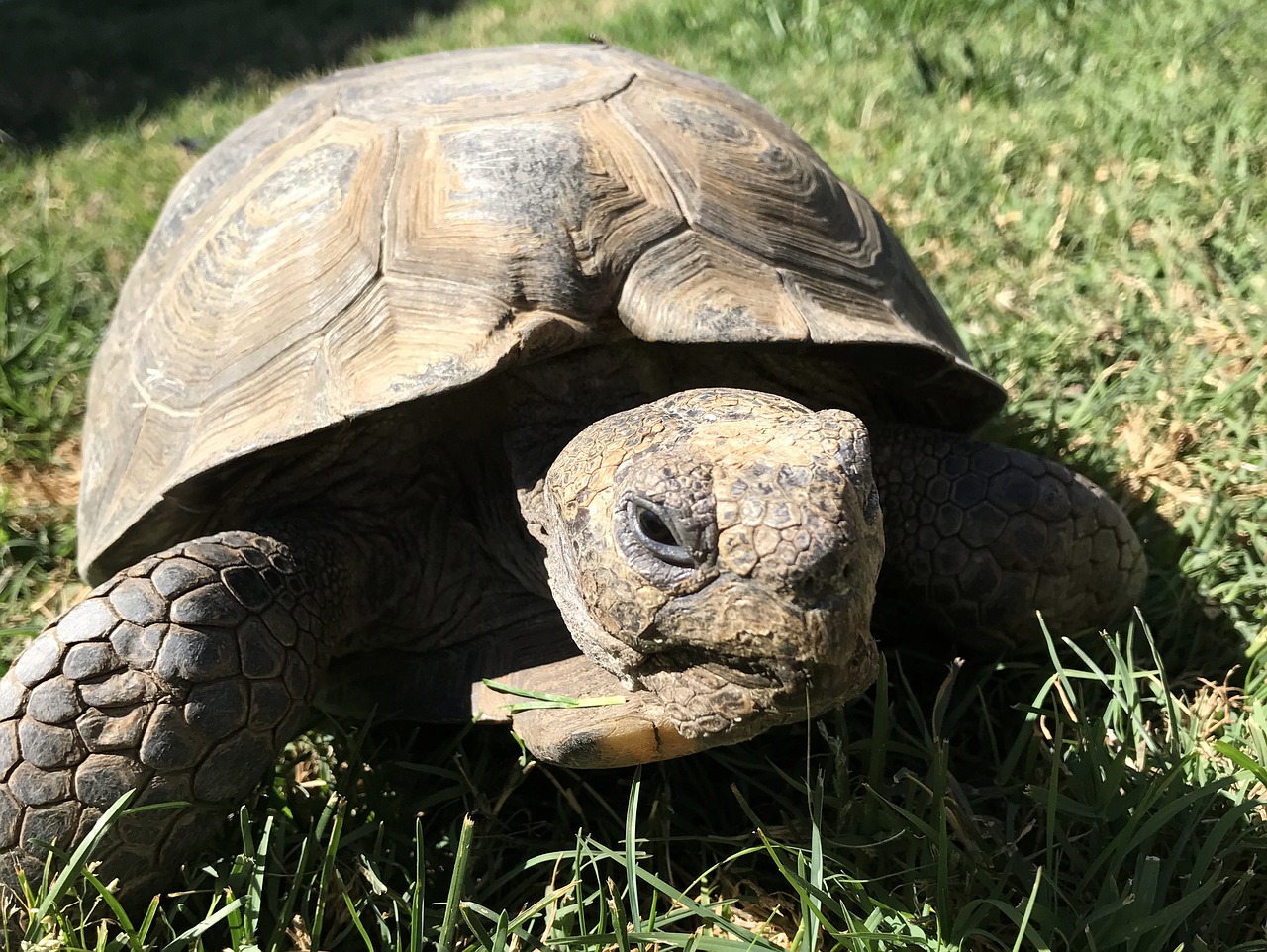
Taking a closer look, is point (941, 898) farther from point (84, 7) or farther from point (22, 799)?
point (84, 7)

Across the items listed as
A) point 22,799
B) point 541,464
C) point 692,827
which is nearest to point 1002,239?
point 541,464

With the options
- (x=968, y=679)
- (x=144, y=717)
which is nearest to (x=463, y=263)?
(x=144, y=717)

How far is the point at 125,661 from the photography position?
1786 mm

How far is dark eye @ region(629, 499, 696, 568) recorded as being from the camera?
1.50 metres

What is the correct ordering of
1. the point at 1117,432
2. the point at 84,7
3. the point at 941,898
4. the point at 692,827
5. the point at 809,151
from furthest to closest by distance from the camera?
the point at 84,7 → the point at 1117,432 → the point at 809,151 → the point at 692,827 → the point at 941,898

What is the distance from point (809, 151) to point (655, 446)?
1.49 meters

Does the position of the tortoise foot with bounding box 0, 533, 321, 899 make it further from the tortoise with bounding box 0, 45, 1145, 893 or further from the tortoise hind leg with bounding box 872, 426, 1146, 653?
the tortoise hind leg with bounding box 872, 426, 1146, 653

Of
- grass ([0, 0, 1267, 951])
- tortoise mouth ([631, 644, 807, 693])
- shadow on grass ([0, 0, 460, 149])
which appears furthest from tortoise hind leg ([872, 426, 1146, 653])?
shadow on grass ([0, 0, 460, 149])

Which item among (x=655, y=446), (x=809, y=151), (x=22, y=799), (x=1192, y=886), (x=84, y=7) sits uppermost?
(x=84, y=7)

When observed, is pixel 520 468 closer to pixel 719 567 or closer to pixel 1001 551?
pixel 719 567

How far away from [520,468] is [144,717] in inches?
33.2

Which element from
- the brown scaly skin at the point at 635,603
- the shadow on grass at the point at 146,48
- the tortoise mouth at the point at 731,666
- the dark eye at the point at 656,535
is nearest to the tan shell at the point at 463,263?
the brown scaly skin at the point at 635,603

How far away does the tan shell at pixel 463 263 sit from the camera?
199 cm

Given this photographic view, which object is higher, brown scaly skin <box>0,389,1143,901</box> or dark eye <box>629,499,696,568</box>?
dark eye <box>629,499,696,568</box>
